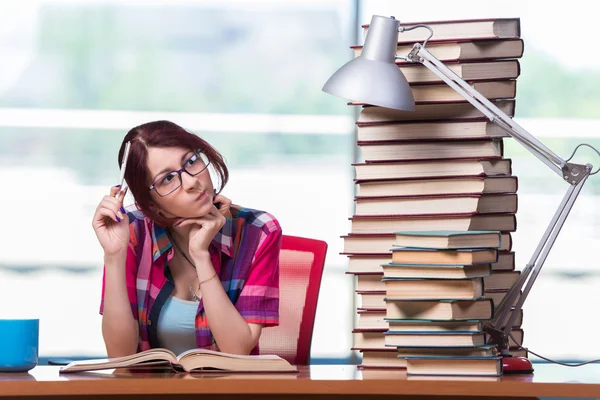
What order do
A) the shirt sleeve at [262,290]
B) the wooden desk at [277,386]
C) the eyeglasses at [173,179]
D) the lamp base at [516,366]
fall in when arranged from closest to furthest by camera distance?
the wooden desk at [277,386], the lamp base at [516,366], the eyeglasses at [173,179], the shirt sleeve at [262,290]

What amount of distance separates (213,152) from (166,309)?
1.27 feet

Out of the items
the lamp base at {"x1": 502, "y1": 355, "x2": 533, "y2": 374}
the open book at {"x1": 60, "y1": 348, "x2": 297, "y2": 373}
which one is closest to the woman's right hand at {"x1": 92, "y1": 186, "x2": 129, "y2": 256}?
the open book at {"x1": 60, "y1": 348, "x2": 297, "y2": 373}

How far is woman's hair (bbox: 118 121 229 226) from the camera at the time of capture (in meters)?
1.88

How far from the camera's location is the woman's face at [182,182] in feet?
6.07

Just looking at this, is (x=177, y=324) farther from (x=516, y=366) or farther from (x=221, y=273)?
(x=516, y=366)

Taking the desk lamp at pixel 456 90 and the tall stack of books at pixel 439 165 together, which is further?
the tall stack of books at pixel 439 165

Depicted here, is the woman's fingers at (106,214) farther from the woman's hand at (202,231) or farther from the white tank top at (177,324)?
the white tank top at (177,324)

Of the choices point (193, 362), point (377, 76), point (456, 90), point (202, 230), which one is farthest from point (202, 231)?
point (456, 90)

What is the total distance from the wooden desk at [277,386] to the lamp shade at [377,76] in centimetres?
57

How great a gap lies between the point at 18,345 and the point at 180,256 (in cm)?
50

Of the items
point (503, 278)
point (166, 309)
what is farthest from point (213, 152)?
point (503, 278)

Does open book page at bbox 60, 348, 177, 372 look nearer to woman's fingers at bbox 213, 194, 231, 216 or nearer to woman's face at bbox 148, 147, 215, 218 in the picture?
woman's face at bbox 148, 147, 215, 218

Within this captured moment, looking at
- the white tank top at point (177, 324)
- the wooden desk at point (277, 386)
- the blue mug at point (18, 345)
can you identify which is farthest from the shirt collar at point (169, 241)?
the wooden desk at point (277, 386)

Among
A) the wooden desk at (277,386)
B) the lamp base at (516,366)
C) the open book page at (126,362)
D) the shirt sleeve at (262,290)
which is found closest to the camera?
the wooden desk at (277,386)
